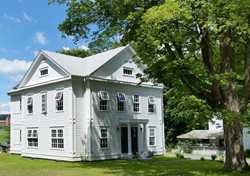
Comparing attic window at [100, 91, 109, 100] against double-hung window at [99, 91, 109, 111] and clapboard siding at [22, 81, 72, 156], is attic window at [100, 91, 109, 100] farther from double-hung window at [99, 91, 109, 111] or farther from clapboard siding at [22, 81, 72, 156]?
clapboard siding at [22, 81, 72, 156]

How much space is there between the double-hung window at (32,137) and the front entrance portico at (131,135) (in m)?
7.60

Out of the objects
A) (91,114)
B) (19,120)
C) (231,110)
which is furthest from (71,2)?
(19,120)

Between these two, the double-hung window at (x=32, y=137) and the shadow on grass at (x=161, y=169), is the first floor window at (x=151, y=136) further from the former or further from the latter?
the double-hung window at (x=32, y=137)

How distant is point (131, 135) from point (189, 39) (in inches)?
481

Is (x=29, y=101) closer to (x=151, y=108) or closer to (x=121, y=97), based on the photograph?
(x=121, y=97)

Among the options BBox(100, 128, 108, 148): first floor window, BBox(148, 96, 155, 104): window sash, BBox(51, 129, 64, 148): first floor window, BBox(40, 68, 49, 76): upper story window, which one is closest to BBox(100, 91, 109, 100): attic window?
BBox(100, 128, 108, 148): first floor window

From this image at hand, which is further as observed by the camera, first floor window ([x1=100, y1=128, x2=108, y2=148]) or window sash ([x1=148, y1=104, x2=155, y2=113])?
window sash ([x1=148, y1=104, x2=155, y2=113])

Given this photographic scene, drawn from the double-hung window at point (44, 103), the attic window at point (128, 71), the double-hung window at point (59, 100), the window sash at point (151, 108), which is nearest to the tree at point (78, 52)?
the attic window at point (128, 71)

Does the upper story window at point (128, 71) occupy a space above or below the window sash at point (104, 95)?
above

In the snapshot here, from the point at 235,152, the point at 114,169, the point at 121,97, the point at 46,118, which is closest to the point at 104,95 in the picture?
the point at 121,97

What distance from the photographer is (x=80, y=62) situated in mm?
26125

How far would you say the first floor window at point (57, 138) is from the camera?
896 inches

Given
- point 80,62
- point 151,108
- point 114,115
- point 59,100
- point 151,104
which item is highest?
point 80,62

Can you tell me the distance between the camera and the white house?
72.9 ft
